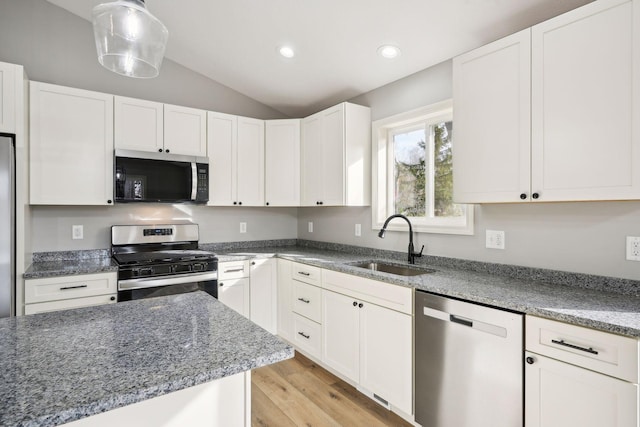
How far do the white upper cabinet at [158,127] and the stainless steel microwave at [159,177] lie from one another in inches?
4.0

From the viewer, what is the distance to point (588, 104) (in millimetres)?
1533

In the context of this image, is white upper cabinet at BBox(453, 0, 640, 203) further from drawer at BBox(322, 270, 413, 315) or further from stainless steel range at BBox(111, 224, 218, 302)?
stainless steel range at BBox(111, 224, 218, 302)

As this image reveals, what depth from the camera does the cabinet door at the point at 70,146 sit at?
249 centimetres

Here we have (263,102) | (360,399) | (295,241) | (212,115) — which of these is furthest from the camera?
(295,241)

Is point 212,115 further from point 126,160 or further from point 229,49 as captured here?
point 126,160

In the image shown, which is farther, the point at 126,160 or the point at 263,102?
the point at 263,102

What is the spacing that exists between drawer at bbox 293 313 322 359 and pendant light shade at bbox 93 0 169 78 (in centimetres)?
218

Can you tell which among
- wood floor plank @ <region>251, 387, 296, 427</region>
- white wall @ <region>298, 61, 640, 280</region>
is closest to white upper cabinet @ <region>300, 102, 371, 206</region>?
white wall @ <region>298, 61, 640, 280</region>

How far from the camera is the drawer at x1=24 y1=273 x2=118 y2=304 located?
2.25 m

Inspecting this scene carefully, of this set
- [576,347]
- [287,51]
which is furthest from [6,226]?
[576,347]

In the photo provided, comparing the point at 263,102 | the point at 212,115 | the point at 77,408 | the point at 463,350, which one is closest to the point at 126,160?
the point at 212,115

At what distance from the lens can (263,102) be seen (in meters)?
3.87

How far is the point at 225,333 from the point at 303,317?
6.25ft

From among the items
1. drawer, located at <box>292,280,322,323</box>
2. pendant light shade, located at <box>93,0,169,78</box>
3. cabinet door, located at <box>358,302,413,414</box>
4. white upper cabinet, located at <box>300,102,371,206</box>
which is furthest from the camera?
white upper cabinet, located at <box>300,102,371,206</box>
